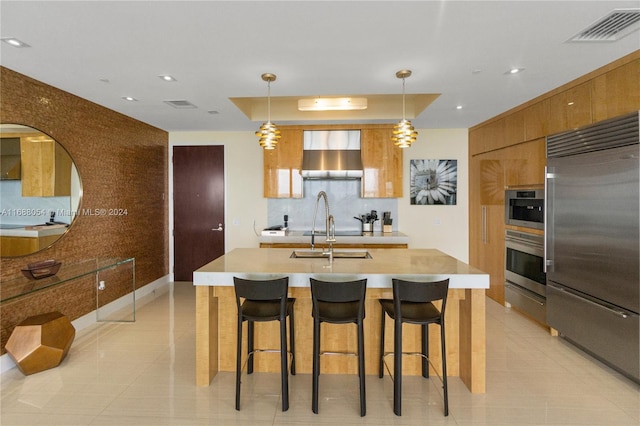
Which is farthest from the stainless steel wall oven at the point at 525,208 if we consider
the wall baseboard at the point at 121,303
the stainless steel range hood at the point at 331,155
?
the wall baseboard at the point at 121,303

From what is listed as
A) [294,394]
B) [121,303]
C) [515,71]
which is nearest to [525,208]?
[515,71]

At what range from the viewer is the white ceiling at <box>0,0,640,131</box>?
7.40 feet

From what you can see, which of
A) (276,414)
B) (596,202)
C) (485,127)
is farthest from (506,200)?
(276,414)

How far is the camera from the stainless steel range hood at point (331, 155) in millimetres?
5441

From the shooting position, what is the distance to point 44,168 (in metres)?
3.57

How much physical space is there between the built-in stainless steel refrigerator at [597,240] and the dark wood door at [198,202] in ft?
15.9

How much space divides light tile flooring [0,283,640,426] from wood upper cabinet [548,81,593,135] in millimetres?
2274

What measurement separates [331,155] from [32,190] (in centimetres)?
367

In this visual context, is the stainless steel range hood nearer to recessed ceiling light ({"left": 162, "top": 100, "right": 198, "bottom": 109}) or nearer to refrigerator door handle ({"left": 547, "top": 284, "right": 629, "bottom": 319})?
recessed ceiling light ({"left": 162, "top": 100, "right": 198, "bottom": 109})

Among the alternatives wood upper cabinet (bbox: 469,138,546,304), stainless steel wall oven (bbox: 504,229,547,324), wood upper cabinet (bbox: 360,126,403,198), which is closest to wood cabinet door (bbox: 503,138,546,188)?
wood upper cabinet (bbox: 469,138,546,304)

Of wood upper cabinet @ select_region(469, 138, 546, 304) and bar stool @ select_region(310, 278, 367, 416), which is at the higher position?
A: wood upper cabinet @ select_region(469, 138, 546, 304)

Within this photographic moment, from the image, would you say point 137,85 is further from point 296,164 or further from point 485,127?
point 485,127

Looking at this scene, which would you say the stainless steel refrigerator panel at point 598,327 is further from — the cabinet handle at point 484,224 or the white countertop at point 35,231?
the white countertop at point 35,231

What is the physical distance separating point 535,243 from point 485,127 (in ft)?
6.79
